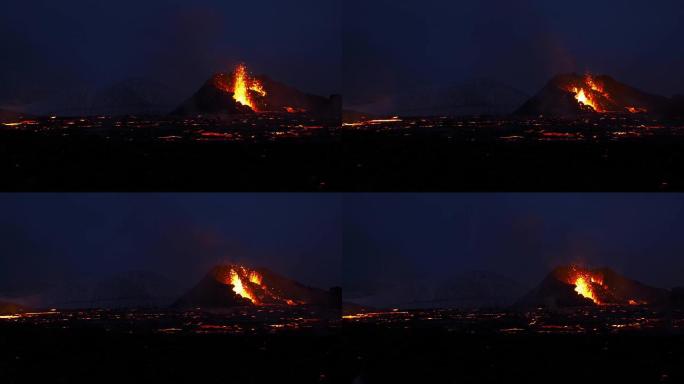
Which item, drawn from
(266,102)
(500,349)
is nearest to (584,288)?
(500,349)

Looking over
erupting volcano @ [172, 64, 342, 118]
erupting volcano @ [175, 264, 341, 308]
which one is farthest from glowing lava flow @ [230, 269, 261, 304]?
erupting volcano @ [172, 64, 342, 118]

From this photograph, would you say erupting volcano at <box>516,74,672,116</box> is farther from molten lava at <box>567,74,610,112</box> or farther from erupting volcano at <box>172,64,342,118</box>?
erupting volcano at <box>172,64,342,118</box>

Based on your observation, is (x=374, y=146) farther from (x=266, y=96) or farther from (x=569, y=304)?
(x=569, y=304)

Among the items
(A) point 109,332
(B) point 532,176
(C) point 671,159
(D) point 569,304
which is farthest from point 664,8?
(A) point 109,332

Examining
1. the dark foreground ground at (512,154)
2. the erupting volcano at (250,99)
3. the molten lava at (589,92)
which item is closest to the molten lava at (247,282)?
the dark foreground ground at (512,154)

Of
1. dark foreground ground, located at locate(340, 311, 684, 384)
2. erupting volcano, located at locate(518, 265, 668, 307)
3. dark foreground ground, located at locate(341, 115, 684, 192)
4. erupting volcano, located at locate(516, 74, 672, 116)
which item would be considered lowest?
dark foreground ground, located at locate(340, 311, 684, 384)

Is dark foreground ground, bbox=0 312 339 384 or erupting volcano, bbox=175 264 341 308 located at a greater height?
erupting volcano, bbox=175 264 341 308

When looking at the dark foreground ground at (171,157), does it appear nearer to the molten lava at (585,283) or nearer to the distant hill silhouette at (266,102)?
the distant hill silhouette at (266,102)
